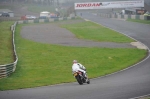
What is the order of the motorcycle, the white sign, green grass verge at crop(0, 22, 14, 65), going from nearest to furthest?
the motorcycle < green grass verge at crop(0, 22, 14, 65) < the white sign

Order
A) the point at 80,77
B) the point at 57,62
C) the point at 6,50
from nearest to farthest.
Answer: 1. the point at 80,77
2. the point at 57,62
3. the point at 6,50

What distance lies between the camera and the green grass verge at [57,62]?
2192 centimetres

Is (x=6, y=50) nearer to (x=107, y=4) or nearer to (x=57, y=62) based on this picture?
(x=57, y=62)

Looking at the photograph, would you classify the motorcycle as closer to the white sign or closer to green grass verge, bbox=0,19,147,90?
green grass verge, bbox=0,19,147,90

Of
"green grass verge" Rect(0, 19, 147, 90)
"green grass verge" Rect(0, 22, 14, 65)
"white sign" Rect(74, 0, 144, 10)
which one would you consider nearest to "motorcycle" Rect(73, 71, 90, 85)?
"green grass verge" Rect(0, 19, 147, 90)

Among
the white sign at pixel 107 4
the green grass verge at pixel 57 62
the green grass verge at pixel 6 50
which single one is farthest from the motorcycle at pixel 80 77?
the white sign at pixel 107 4

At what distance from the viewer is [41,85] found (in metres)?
20.1

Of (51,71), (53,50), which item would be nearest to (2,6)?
(53,50)

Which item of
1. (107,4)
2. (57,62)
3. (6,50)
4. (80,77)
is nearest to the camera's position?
(80,77)

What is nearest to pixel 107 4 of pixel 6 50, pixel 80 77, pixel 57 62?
pixel 6 50

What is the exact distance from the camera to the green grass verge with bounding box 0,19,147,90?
2192 centimetres

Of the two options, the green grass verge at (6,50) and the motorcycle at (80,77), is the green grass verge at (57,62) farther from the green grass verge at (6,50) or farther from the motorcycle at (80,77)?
the motorcycle at (80,77)

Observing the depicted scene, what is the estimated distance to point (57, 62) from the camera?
2895 cm

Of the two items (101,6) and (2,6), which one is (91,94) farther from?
(2,6)
